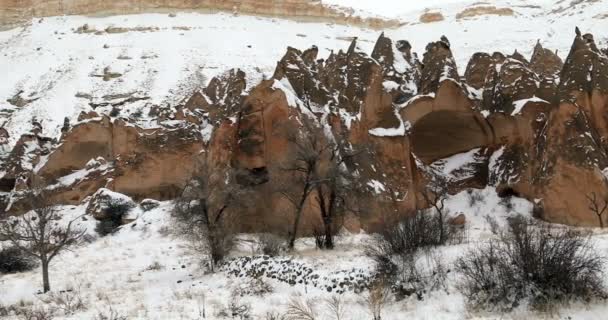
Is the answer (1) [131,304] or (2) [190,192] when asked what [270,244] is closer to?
(2) [190,192]

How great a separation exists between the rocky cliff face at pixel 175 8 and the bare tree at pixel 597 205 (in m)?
88.0

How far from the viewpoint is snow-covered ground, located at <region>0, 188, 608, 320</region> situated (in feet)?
39.8

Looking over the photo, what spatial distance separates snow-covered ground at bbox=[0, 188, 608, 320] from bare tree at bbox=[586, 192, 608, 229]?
3.86 metres

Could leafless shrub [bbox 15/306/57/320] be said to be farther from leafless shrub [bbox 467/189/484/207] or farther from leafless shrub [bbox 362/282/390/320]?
leafless shrub [bbox 467/189/484/207]

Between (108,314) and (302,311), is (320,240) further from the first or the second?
(302,311)

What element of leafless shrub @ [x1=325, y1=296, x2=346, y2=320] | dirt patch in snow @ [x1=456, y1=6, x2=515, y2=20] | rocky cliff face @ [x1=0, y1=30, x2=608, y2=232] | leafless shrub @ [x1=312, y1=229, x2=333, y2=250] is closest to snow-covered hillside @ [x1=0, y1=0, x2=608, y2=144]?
dirt patch in snow @ [x1=456, y1=6, x2=515, y2=20]

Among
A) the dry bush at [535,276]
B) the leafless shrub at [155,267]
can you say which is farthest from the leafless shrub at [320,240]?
the dry bush at [535,276]

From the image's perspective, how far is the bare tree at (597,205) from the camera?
23.6 metres

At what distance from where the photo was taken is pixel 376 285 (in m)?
13.4

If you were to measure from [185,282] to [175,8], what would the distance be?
314ft

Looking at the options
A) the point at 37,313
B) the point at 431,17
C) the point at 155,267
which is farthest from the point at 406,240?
the point at 431,17

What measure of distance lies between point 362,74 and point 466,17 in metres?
77.0

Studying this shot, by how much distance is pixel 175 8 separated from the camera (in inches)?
4161

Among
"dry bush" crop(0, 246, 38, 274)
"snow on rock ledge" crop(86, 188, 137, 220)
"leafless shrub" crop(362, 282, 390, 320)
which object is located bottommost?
"dry bush" crop(0, 246, 38, 274)
